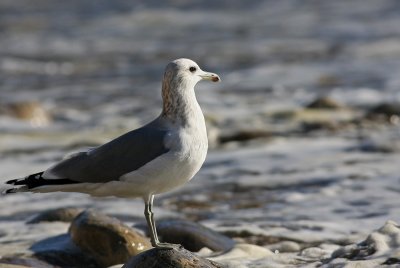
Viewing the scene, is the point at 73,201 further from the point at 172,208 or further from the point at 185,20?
the point at 185,20

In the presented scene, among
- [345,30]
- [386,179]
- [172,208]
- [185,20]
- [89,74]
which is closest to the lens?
A: [172,208]

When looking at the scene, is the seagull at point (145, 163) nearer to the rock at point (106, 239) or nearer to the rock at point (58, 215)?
the rock at point (106, 239)

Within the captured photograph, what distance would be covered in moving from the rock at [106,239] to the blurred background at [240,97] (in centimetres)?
123

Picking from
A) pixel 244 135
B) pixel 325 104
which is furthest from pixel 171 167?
pixel 325 104

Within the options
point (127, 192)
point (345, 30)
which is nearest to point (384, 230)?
point (127, 192)

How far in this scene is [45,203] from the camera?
791 centimetres

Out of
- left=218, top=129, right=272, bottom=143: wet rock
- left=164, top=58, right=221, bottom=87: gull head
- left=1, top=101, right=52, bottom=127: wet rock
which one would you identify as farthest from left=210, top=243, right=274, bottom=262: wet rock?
left=1, top=101, right=52, bottom=127: wet rock

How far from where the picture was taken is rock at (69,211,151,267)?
5750 millimetres

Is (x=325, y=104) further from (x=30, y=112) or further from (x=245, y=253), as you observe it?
(x=245, y=253)

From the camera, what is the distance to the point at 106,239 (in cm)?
576

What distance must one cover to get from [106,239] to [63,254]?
0.35m

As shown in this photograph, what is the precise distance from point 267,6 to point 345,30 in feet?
15.9

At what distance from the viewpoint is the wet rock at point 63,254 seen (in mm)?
5836

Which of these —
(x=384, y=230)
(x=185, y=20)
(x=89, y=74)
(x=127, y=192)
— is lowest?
(x=384, y=230)
